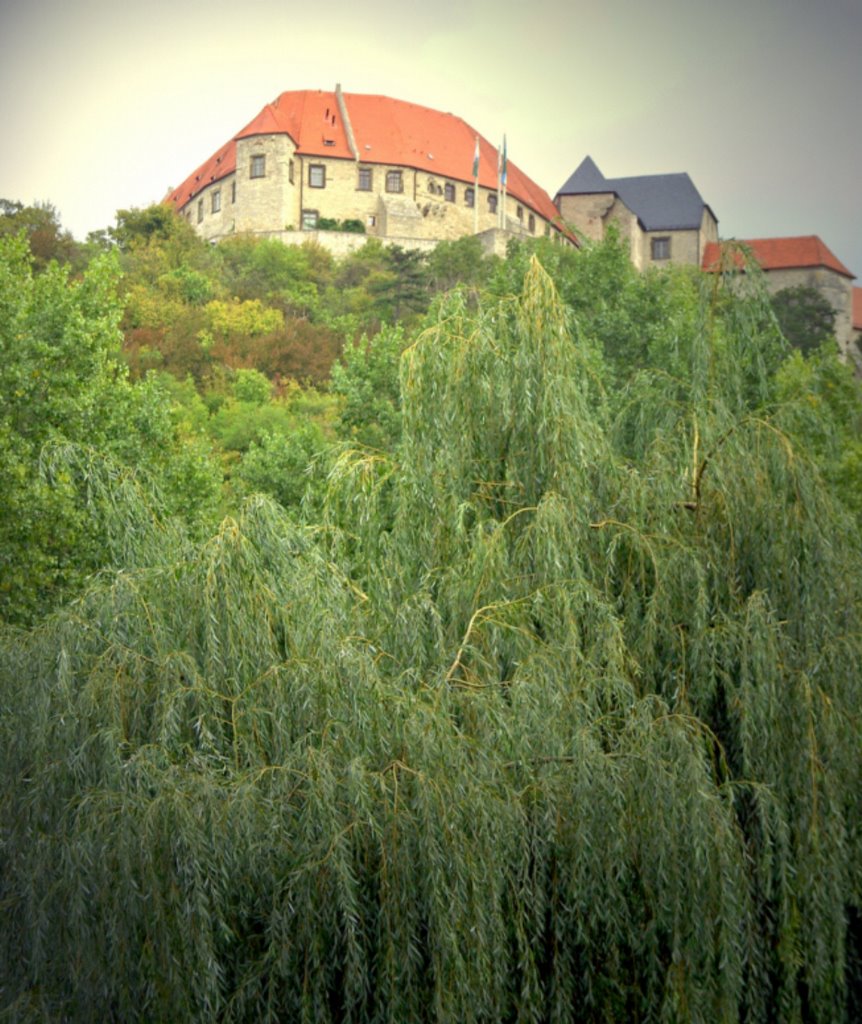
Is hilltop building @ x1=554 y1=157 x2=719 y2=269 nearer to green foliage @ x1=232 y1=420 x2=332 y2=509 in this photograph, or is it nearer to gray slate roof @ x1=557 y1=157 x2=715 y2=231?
gray slate roof @ x1=557 y1=157 x2=715 y2=231

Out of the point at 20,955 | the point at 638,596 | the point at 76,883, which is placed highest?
the point at 638,596

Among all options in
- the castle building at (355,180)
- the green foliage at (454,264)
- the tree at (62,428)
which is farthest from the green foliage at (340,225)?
the tree at (62,428)

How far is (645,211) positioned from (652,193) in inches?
69.3

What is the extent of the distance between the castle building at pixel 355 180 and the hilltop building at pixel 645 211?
104 inches

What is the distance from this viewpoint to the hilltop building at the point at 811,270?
255 ft

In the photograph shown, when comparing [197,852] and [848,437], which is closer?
[197,852]

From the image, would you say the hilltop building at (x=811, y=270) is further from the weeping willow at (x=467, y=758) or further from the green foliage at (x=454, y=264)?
the weeping willow at (x=467, y=758)

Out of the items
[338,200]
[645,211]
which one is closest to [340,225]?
[338,200]

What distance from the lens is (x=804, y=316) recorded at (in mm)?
67000

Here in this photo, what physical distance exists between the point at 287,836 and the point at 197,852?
1.69 ft

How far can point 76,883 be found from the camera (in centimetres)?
689

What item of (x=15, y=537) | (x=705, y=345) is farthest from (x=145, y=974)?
(x=15, y=537)

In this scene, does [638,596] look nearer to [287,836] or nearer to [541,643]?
[541,643]

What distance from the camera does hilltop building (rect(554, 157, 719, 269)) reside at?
79.6m
